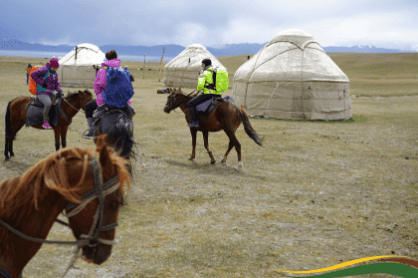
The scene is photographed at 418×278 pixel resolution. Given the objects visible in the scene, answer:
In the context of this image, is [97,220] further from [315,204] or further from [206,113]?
[206,113]

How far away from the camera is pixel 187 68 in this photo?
106 ft

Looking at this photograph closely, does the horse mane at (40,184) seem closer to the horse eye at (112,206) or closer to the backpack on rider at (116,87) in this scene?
the horse eye at (112,206)

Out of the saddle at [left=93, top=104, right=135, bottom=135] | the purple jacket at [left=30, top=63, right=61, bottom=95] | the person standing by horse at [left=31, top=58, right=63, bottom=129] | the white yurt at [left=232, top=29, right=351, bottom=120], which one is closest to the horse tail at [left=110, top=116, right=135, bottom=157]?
the saddle at [left=93, top=104, right=135, bottom=135]

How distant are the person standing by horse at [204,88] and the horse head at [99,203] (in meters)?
6.60

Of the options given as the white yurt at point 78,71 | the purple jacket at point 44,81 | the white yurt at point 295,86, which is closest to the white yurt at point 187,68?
the white yurt at point 78,71

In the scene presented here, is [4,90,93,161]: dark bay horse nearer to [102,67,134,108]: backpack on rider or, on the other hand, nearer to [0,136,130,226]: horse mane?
[102,67,134,108]: backpack on rider

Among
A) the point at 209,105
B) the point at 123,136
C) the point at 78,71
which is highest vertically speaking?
the point at 78,71

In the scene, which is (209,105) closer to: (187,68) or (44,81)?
(44,81)

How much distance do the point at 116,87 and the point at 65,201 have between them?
3.81m

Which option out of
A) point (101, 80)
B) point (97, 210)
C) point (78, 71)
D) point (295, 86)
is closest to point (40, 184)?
point (97, 210)

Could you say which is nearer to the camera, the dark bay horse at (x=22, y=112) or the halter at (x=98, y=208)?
the halter at (x=98, y=208)

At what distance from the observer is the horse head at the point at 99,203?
185 cm

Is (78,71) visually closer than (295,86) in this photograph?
No

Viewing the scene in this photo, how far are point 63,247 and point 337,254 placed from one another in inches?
143
